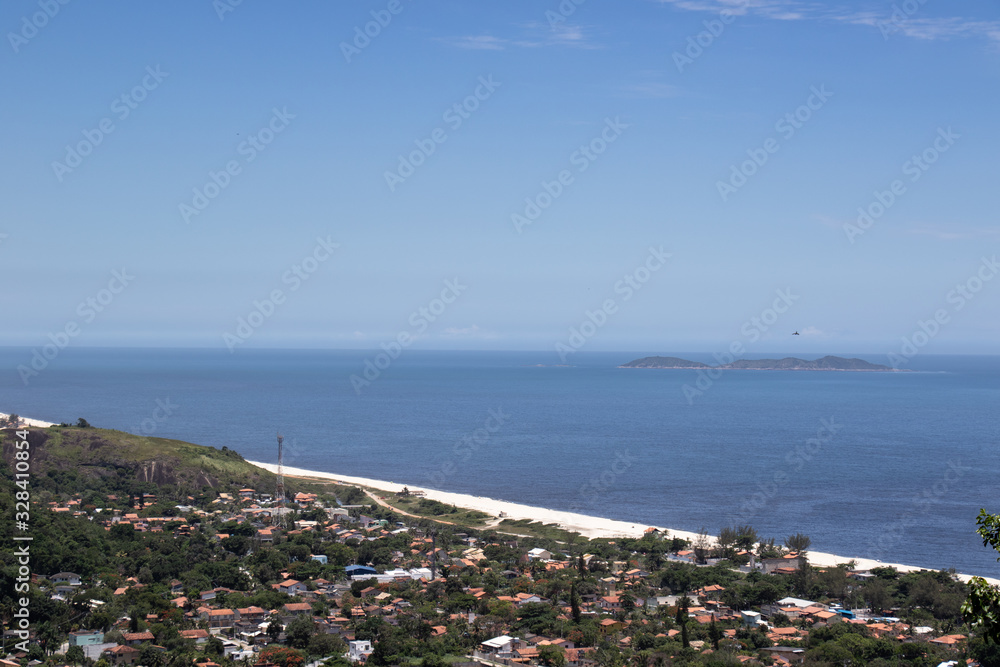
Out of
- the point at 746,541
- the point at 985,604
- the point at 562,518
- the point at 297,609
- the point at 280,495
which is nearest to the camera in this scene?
the point at 985,604

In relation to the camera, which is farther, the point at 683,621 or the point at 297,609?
the point at 297,609

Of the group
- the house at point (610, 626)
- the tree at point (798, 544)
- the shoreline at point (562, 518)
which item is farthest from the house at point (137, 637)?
the tree at point (798, 544)

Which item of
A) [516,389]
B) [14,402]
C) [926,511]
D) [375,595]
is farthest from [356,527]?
[516,389]

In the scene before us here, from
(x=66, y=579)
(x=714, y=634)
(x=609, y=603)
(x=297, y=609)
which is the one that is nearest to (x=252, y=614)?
(x=297, y=609)

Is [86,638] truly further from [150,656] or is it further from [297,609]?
[297,609]

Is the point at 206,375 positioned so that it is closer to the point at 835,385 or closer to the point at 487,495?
the point at 835,385

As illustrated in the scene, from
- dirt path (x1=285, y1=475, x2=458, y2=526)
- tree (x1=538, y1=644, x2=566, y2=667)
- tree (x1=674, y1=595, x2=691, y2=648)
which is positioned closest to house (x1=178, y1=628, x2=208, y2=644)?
tree (x1=538, y1=644, x2=566, y2=667)

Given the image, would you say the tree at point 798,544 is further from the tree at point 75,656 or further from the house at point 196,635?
the tree at point 75,656
